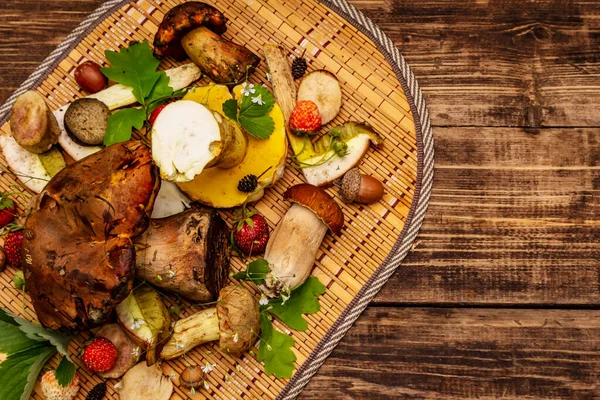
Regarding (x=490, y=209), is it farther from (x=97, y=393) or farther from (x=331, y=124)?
(x=97, y=393)

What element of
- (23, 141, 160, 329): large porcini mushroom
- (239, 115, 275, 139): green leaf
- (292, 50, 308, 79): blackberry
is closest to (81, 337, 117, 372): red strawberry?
(23, 141, 160, 329): large porcini mushroom

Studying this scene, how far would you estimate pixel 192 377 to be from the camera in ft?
8.47

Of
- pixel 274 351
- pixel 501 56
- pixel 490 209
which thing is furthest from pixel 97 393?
pixel 501 56

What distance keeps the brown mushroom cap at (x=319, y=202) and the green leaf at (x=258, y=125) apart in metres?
0.27

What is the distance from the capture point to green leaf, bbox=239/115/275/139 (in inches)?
101

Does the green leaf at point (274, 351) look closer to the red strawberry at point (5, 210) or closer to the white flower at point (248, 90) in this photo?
the white flower at point (248, 90)

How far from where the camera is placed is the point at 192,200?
2660 mm

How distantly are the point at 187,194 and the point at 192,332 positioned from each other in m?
0.60

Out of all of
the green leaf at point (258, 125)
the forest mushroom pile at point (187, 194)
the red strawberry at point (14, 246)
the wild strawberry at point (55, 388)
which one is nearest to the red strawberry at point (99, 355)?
the forest mushroom pile at point (187, 194)

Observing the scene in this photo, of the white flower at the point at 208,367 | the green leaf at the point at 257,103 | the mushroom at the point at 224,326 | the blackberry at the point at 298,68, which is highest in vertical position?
the blackberry at the point at 298,68

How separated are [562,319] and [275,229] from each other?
1.40m

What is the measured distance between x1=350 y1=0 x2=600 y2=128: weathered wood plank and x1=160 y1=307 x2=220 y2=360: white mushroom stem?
1.41m

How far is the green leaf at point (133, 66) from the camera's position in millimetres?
2725

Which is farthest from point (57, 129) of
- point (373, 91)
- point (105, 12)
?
point (373, 91)
